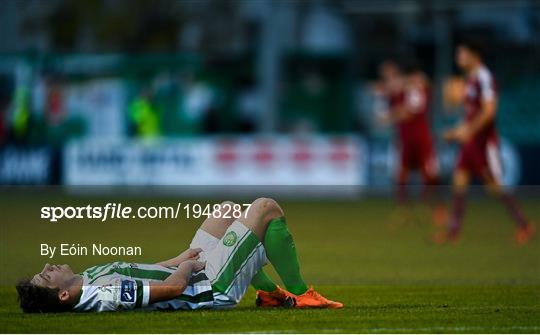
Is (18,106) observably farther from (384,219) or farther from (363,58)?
(384,219)

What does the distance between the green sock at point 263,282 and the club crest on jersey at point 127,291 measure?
86cm

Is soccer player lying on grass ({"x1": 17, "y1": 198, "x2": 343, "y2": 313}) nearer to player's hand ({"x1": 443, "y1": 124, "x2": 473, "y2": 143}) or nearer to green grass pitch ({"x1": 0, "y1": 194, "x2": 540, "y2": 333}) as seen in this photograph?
green grass pitch ({"x1": 0, "y1": 194, "x2": 540, "y2": 333})

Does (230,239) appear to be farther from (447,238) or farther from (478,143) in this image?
(478,143)

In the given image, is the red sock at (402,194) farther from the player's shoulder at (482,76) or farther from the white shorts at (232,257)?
the white shorts at (232,257)

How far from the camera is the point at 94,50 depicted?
34.4 meters

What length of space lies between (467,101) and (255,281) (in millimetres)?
8776

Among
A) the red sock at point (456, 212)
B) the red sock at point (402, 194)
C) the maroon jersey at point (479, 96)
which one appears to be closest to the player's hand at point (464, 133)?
the maroon jersey at point (479, 96)

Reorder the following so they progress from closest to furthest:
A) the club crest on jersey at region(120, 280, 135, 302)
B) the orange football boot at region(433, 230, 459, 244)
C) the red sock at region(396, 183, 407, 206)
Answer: the club crest on jersey at region(120, 280, 135, 302)
the orange football boot at region(433, 230, 459, 244)
the red sock at region(396, 183, 407, 206)

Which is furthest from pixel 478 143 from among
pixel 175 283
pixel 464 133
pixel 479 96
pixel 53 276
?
pixel 53 276

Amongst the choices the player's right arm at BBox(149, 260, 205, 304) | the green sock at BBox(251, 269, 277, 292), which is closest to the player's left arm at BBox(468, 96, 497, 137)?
the green sock at BBox(251, 269, 277, 292)

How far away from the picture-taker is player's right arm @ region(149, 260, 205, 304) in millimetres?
9172

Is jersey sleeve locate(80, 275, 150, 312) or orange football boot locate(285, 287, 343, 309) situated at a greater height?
jersey sleeve locate(80, 275, 150, 312)

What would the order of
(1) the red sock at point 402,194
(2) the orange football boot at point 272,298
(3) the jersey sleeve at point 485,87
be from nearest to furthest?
(2) the orange football boot at point 272,298 < (3) the jersey sleeve at point 485,87 < (1) the red sock at point 402,194

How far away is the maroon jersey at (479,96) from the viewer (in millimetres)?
17641
